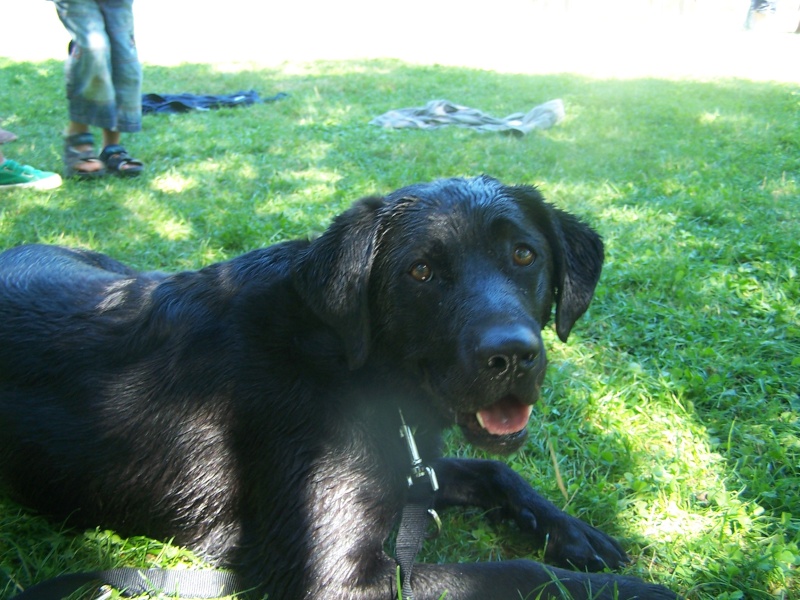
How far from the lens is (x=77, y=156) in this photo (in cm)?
632

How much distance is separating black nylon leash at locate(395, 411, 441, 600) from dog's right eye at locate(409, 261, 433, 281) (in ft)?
1.61

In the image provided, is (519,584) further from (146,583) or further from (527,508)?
(146,583)

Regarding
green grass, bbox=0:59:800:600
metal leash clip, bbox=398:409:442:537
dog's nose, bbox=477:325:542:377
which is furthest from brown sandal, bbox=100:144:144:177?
dog's nose, bbox=477:325:542:377

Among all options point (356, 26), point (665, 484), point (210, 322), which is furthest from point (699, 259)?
point (356, 26)

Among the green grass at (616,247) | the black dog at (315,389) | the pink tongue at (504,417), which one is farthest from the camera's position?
the green grass at (616,247)

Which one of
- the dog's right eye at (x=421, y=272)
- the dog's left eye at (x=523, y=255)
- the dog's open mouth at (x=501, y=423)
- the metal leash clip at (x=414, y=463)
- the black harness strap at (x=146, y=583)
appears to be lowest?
the black harness strap at (x=146, y=583)

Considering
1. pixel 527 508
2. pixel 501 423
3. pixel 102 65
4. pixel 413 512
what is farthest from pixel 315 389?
pixel 102 65

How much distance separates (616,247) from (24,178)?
5.02m

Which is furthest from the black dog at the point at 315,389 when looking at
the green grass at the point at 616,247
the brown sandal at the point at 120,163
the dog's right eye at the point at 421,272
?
the brown sandal at the point at 120,163

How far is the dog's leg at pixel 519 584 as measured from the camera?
217 centimetres

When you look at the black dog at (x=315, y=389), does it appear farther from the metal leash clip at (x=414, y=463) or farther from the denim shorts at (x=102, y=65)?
the denim shorts at (x=102, y=65)

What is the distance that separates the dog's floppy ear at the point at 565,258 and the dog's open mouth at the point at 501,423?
1.47ft

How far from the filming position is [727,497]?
2.68m

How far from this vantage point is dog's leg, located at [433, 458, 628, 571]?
253 centimetres
